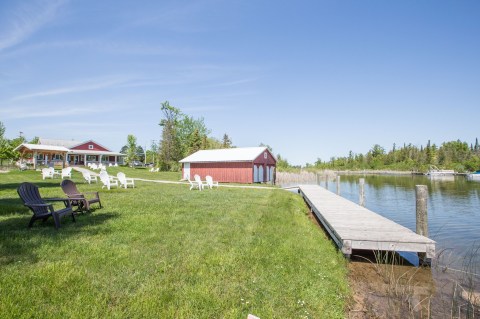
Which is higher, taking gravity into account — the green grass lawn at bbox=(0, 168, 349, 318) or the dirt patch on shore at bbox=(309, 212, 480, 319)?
the green grass lawn at bbox=(0, 168, 349, 318)

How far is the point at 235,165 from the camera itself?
3069 centimetres

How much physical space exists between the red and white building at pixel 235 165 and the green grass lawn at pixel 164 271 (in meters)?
21.9

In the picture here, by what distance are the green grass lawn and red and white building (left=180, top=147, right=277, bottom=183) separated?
21911 mm

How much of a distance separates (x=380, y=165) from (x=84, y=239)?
9985 cm

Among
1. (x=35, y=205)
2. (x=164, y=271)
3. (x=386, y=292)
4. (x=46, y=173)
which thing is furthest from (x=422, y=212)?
(x=46, y=173)

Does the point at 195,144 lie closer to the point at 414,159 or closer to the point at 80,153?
the point at 80,153

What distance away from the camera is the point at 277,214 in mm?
10508

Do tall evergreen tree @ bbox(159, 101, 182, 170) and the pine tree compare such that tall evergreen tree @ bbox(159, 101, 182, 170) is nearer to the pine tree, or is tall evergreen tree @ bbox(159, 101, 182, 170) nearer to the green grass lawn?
the pine tree

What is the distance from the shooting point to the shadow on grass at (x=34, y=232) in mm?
4965

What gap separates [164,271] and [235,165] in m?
26.1

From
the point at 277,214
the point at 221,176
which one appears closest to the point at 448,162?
the point at 221,176

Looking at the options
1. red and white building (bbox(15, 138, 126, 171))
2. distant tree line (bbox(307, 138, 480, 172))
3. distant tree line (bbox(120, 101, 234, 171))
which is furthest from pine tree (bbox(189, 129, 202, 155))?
distant tree line (bbox(307, 138, 480, 172))

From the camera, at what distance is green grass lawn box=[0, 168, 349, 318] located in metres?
3.58

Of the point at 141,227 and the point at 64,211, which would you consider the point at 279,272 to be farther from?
the point at 64,211
